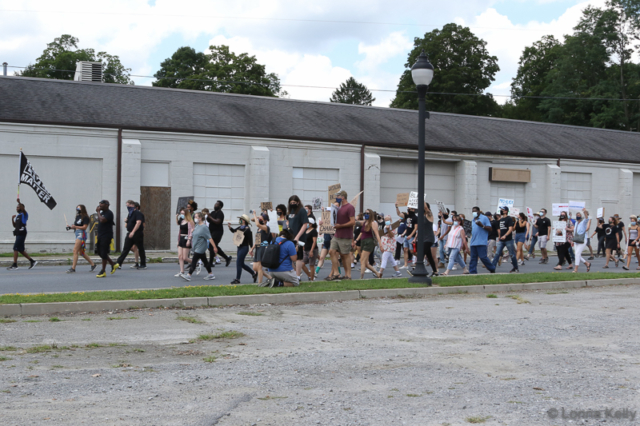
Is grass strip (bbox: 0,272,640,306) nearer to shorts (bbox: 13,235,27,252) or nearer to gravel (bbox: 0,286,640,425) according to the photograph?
gravel (bbox: 0,286,640,425)

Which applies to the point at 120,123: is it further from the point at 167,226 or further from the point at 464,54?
the point at 464,54

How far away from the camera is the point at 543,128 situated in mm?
36562

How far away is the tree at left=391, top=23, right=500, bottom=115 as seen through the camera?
53781 millimetres

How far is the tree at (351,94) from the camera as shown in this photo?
3617 inches

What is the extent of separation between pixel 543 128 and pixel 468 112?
17554 mm

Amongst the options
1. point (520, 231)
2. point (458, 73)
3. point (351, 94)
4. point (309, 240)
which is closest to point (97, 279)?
point (309, 240)

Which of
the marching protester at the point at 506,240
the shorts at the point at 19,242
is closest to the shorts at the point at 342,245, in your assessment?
the marching protester at the point at 506,240

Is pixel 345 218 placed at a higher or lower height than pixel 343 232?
higher

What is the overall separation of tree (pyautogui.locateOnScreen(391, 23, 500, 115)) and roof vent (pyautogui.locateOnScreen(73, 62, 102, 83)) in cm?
2792

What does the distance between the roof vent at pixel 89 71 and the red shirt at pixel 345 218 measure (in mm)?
22353

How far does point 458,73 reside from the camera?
5403 cm

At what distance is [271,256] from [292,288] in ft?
2.27

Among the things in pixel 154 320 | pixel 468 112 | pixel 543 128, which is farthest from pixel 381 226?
pixel 468 112

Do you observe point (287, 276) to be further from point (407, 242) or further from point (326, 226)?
point (407, 242)
